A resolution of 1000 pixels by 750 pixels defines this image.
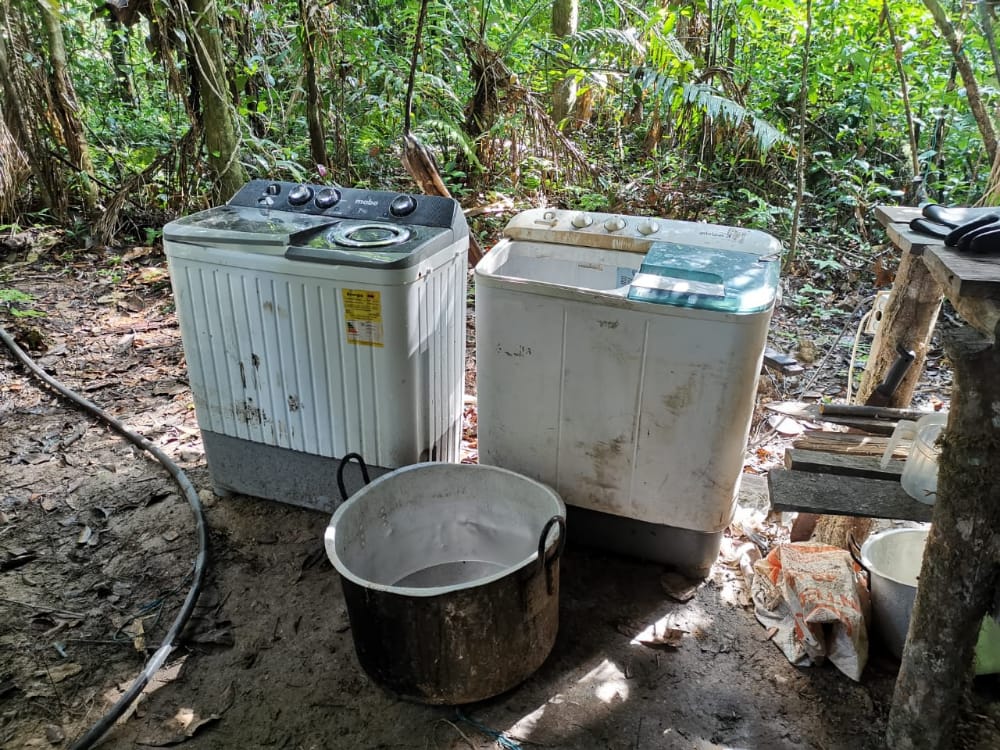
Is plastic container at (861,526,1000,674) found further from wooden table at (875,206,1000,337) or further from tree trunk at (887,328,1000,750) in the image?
wooden table at (875,206,1000,337)

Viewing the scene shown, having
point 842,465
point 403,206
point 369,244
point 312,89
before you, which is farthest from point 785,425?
point 312,89

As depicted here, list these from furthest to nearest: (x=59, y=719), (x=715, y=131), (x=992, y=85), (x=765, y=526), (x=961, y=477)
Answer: (x=715, y=131) < (x=992, y=85) < (x=765, y=526) < (x=59, y=719) < (x=961, y=477)

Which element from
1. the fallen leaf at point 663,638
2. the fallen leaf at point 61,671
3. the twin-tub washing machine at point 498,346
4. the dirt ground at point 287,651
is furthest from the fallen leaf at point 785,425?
the fallen leaf at point 61,671

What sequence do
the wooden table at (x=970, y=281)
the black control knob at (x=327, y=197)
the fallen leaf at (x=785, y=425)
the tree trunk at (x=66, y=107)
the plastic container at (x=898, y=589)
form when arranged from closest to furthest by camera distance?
the wooden table at (x=970, y=281) < the plastic container at (x=898, y=589) < the black control knob at (x=327, y=197) < the fallen leaf at (x=785, y=425) < the tree trunk at (x=66, y=107)

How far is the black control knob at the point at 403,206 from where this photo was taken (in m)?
2.24

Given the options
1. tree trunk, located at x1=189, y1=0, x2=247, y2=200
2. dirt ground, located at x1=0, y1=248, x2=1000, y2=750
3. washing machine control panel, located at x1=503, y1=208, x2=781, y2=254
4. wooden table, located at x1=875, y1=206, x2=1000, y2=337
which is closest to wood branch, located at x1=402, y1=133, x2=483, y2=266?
washing machine control panel, located at x1=503, y1=208, x2=781, y2=254

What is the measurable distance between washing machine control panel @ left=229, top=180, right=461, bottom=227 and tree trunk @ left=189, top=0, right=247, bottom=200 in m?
1.23

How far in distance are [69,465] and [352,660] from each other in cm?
166

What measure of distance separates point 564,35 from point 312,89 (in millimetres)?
2104

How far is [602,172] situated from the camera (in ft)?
16.5

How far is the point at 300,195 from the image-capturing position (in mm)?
2350

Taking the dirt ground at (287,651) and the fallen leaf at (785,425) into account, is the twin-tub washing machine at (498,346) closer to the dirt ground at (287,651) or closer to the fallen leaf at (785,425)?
the dirt ground at (287,651)

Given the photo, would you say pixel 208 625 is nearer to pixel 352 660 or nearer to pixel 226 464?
pixel 352 660

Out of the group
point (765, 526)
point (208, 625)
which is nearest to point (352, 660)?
Answer: point (208, 625)
